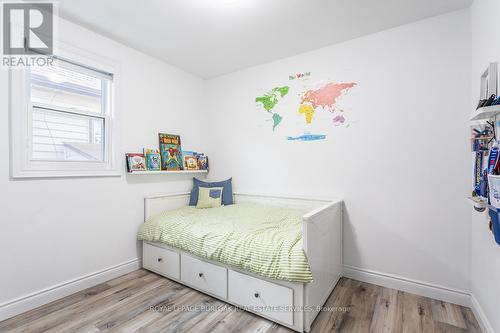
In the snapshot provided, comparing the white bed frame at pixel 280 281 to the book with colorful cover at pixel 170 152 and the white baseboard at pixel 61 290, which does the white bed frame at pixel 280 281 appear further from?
the book with colorful cover at pixel 170 152

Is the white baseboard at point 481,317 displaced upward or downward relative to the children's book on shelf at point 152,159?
downward

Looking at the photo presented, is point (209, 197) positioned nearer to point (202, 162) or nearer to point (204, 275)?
point (202, 162)

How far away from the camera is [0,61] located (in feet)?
5.48

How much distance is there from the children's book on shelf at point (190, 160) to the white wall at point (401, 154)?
123 cm

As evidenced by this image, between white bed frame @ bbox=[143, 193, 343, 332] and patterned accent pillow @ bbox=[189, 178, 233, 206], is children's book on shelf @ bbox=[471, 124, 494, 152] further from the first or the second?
patterned accent pillow @ bbox=[189, 178, 233, 206]

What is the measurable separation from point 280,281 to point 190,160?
6.56 ft

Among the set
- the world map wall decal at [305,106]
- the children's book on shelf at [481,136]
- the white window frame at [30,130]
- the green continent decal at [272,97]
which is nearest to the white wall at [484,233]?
the children's book on shelf at [481,136]

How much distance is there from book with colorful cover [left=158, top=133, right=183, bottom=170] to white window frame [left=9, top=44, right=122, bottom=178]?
51cm

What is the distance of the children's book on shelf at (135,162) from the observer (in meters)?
2.40

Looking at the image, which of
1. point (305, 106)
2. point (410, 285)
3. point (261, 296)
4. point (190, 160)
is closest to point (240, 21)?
point (305, 106)

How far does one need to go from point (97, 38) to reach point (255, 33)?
4.88ft

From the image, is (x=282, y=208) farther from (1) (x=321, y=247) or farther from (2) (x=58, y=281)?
(2) (x=58, y=281)

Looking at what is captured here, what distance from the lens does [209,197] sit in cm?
285

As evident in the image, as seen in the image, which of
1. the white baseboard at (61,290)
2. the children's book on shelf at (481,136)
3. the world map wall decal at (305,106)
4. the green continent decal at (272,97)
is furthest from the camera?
the green continent decal at (272,97)
